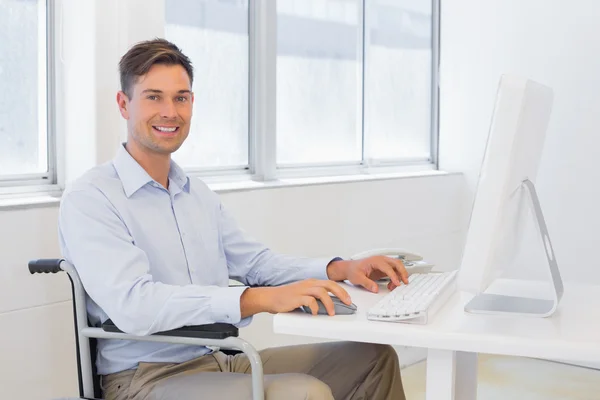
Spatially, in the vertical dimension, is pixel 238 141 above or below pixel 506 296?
above

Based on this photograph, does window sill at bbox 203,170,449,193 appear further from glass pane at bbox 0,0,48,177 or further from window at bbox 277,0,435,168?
glass pane at bbox 0,0,48,177

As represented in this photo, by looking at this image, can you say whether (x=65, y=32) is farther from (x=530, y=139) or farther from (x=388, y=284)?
(x=530, y=139)

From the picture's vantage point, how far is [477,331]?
5.23 feet

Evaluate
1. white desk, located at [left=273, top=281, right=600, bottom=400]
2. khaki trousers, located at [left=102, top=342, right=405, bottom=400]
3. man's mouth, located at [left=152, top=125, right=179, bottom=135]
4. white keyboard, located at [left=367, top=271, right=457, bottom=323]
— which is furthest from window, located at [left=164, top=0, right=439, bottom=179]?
white desk, located at [left=273, top=281, right=600, bottom=400]

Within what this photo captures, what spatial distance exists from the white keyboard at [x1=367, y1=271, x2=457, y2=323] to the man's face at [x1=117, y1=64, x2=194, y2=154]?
0.65 meters

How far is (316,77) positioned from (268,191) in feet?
2.69

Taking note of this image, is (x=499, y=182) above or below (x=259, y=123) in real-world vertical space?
below

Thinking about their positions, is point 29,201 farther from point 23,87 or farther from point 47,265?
point 47,265

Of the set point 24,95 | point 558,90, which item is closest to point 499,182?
point 24,95

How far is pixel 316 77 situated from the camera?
12.6 ft

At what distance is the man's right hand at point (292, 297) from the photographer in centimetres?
169

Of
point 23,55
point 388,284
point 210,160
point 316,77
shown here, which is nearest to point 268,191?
point 210,160

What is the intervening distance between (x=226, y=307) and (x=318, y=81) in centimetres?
225

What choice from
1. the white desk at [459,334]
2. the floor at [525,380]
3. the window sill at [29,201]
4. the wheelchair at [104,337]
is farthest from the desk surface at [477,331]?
the floor at [525,380]
